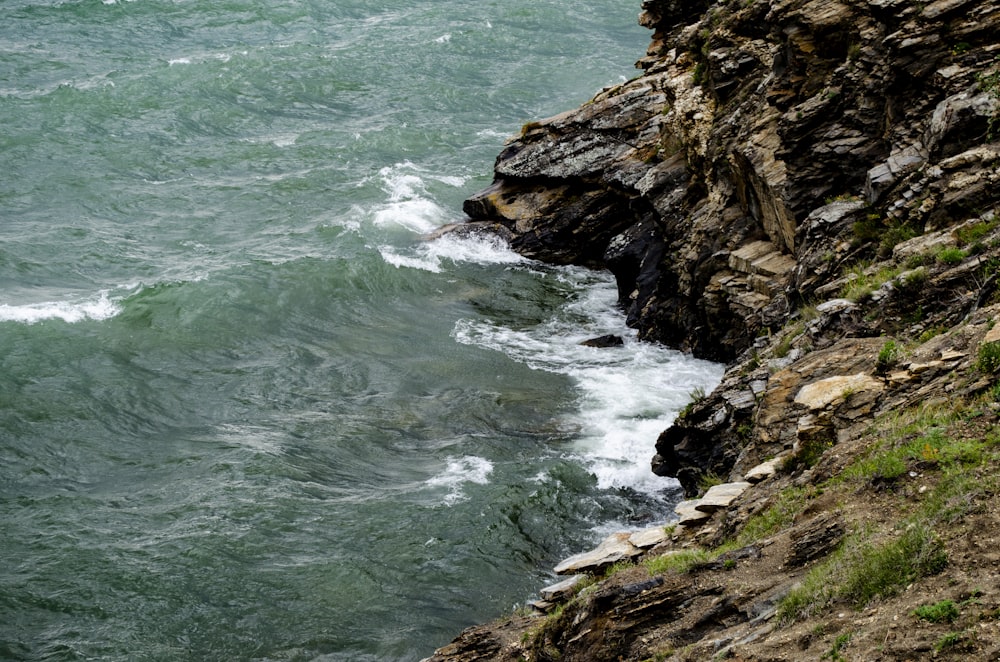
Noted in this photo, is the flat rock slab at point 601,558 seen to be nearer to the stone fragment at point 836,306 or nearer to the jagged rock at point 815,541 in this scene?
the jagged rock at point 815,541

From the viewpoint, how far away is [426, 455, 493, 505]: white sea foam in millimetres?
19375

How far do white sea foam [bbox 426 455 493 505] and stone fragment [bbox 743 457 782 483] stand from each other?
7.25 meters

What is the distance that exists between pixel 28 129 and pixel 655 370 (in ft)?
86.2

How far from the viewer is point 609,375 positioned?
78.0 feet

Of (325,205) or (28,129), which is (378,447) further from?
(28,129)

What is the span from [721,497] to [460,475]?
25.2ft

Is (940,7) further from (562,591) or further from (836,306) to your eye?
(562,591)

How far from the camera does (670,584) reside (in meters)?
11.2

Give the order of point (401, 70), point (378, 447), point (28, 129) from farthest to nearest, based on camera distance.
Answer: point (401, 70) < point (28, 129) < point (378, 447)

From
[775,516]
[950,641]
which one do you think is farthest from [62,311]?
[950,641]

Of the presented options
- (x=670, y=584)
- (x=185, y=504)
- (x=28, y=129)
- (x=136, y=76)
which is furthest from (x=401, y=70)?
(x=670, y=584)

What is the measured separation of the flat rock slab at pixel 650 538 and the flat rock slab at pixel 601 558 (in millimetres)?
79

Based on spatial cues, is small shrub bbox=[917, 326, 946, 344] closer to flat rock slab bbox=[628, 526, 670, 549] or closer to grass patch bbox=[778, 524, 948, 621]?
flat rock slab bbox=[628, 526, 670, 549]

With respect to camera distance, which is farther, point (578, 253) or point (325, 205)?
point (325, 205)
